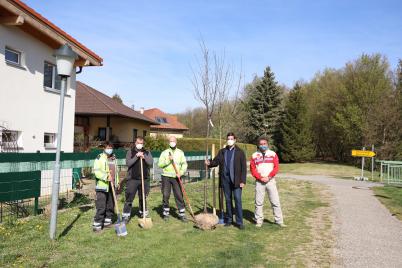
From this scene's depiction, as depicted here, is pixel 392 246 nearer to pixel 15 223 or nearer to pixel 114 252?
pixel 114 252

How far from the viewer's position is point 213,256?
5590 mm

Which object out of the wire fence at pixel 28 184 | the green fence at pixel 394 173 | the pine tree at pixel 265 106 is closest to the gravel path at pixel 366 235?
the wire fence at pixel 28 184

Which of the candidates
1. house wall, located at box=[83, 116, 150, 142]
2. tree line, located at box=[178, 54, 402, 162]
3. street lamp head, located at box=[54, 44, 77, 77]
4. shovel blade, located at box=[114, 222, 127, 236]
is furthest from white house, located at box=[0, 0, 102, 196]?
tree line, located at box=[178, 54, 402, 162]

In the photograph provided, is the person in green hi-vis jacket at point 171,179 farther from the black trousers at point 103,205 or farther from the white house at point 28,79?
the white house at point 28,79

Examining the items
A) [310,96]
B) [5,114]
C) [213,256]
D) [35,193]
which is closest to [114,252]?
[213,256]

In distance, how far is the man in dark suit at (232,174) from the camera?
24.5 feet

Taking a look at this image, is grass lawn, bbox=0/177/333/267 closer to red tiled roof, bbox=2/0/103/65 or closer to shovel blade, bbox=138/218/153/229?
shovel blade, bbox=138/218/153/229

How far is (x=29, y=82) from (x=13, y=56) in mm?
951

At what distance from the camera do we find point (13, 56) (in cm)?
1220

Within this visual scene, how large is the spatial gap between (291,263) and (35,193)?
5732mm

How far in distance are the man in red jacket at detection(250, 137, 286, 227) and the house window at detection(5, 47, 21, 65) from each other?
28.3 ft

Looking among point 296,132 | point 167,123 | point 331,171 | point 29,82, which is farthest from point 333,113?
point 29,82

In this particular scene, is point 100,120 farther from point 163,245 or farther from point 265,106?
point 163,245

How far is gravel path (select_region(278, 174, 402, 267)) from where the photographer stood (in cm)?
558
